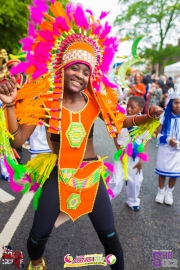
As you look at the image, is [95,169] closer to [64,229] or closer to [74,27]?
[74,27]

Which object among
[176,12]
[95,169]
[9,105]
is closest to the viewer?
[9,105]

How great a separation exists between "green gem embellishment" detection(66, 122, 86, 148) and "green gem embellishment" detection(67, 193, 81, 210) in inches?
14.8

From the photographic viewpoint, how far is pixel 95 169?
200 cm

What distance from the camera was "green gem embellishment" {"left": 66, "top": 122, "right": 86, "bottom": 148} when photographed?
74.3 inches

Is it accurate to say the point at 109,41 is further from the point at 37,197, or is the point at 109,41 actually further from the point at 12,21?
the point at 12,21

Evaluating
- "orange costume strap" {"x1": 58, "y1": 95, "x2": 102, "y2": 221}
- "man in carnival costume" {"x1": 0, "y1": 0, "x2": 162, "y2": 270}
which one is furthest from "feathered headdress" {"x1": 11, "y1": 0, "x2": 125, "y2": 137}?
"orange costume strap" {"x1": 58, "y1": 95, "x2": 102, "y2": 221}

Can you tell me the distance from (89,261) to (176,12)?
25995mm

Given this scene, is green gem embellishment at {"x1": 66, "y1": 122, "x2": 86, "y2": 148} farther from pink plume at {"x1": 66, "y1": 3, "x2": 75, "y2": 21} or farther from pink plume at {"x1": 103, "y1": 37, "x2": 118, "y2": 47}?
pink plume at {"x1": 66, "y1": 3, "x2": 75, "y2": 21}

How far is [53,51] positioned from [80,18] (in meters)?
0.30

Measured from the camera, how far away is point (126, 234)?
2893mm

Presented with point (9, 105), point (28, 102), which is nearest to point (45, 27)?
point (28, 102)

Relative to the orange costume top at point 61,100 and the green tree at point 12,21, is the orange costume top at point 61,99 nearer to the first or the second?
the orange costume top at point 61,100

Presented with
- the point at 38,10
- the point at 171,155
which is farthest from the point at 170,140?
the point at 38,10

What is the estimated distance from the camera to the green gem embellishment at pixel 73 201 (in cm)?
193
